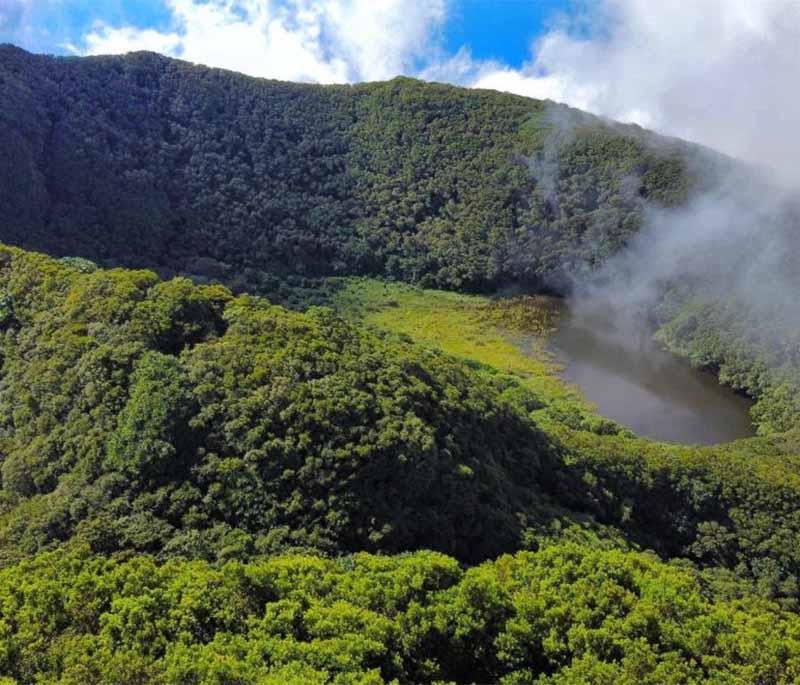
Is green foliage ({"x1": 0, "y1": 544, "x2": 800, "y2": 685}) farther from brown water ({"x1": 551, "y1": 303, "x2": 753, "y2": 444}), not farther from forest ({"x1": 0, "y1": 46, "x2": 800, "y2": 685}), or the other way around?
brown water ({"x1": 551, "y1": 303, "x2": 753, "y2": 444})

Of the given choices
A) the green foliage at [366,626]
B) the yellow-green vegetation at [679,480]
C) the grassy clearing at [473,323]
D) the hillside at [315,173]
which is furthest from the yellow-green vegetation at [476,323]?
the green foliage at [366,626]

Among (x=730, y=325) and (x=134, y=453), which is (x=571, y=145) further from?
(x=134, y=453)

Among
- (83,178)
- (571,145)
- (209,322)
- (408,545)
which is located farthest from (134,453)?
(571,145)

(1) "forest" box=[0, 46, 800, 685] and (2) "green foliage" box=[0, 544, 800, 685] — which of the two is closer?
(2) "green foliage" box=[0, 544, 800, 685]

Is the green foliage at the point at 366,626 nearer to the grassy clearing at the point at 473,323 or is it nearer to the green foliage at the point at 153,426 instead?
the green foliage at the point at 153,426

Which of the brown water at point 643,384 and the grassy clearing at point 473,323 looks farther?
the grassy clearing at point 473,323

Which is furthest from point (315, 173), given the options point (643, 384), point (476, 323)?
point (643, 384)

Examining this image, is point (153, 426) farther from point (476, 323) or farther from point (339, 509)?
point (476, 323)

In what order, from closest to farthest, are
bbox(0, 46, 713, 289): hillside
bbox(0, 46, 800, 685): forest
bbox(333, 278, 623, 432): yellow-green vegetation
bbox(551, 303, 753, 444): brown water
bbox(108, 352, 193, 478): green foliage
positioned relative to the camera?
1. bbox(0, 46, 800, 685): forest
2. bbox(108, 352, 193, 478): green foliage
3. bbox(551, 303, 753, 444): brown water
4. bbox(333, 278, 623, 432): yellow-green vegetation
5. bbox(0, 46, 713, 289): hillside

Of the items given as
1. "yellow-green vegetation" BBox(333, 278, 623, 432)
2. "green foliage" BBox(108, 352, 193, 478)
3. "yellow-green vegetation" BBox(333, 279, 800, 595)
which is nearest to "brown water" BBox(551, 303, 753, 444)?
"yellow-green vegetation" BBox(333, 278, 623, 432)
